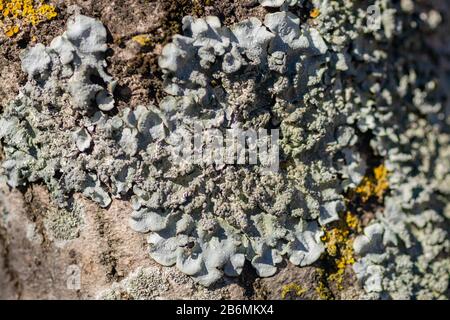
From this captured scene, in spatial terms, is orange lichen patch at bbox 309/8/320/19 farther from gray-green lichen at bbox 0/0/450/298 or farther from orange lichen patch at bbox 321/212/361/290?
orange lichen patch at bbox 321/212/361/290

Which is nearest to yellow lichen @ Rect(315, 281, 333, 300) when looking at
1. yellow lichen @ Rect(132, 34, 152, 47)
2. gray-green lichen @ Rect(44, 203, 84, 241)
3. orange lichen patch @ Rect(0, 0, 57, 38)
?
gray-green lichen @ Rect(44, 203, 84, 241)

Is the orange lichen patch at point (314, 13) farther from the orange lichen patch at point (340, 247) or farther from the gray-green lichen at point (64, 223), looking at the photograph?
the gray-green lichen at point (64, 223)

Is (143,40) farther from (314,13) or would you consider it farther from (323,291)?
(323,291)

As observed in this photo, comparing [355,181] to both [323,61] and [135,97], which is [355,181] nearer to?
[323,61]

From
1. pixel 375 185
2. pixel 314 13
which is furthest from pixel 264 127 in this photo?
pixel 375 185

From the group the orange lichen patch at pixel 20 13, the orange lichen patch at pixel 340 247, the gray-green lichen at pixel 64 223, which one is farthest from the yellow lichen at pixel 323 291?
the orange lichen patch at pixel 20 13

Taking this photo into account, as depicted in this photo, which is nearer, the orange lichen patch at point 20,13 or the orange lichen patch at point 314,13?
the orange lichen patch at point 20,13
